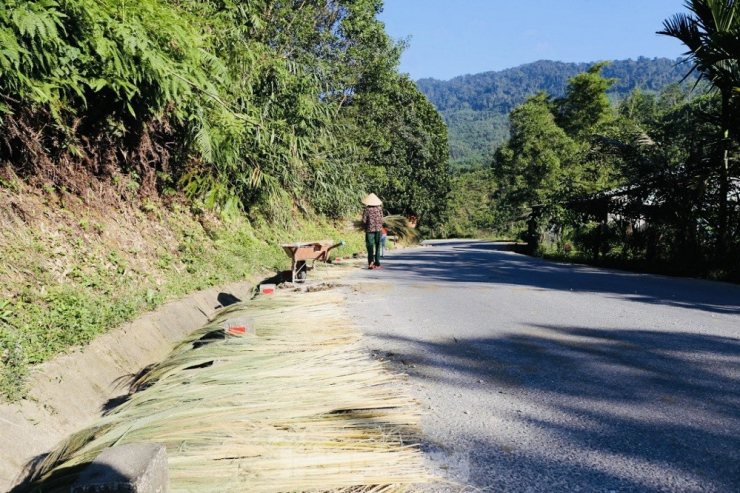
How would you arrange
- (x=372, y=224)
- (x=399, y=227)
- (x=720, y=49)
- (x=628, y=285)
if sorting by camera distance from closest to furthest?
(x=628, y=285), (x=720, y=49), (x=372, y=224), (x=399, y=227)

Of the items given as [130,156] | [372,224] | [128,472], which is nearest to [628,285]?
[372,224]

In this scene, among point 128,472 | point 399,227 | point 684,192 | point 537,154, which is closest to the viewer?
point 128,472

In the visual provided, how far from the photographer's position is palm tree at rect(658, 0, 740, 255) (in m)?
10.6

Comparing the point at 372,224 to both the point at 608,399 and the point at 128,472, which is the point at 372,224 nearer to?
the point at 608,399

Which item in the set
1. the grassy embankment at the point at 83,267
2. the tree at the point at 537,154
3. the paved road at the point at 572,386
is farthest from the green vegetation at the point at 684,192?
the tree at the point at 537,154

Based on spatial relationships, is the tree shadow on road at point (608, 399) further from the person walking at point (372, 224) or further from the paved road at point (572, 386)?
the person walking at point (372, 224)

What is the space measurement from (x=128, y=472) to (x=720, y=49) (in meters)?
12.6

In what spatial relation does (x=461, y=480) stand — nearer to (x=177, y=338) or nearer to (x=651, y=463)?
(x=651, y=463)

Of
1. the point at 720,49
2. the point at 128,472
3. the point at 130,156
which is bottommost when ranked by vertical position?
the point at 128,472

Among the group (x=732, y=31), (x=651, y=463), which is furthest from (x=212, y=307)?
(x=732, y=31)

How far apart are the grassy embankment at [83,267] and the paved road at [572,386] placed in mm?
2312

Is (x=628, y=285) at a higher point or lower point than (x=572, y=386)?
lower

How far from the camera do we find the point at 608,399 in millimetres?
3248

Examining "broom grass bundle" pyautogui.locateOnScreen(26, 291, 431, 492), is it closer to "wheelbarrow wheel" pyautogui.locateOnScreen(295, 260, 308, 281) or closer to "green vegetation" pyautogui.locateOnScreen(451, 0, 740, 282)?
"wheelbarrow wheel" pyautogui.locateOnScreen(295, 260, 308, 281)
